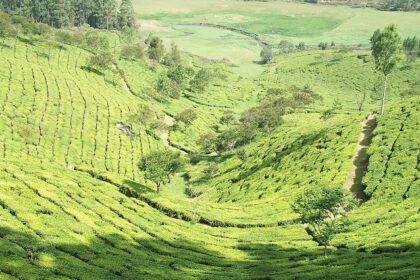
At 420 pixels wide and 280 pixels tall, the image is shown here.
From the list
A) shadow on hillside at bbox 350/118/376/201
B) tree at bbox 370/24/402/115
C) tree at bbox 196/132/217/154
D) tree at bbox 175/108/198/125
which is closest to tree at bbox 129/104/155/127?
tree at bbox 175/108/198/125

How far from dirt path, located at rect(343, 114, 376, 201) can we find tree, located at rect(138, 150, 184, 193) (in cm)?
3990

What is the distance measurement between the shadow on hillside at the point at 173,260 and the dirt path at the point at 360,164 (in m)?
27.2

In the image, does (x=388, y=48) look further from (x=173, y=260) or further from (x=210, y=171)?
(x=173, y=260)

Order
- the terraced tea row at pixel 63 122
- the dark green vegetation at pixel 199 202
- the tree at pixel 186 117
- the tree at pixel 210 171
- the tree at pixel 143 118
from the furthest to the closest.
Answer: the tree at pixel 186 117
the tree at pixel 143 118
the tree at pixel 210 171
the terraced tea row at pixel 63 122
the dark green vegetation at pixel 199 202

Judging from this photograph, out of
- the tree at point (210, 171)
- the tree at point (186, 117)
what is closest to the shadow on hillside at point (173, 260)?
the tree at point (210, 171)

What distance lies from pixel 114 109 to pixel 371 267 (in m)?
140

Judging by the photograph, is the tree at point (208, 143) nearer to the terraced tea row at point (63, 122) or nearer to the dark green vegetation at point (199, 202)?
the dark green vegetation at point (199, 202)

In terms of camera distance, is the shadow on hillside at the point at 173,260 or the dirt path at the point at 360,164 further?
the dirt path at the point at 360,164

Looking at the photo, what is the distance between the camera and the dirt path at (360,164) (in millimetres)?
94912

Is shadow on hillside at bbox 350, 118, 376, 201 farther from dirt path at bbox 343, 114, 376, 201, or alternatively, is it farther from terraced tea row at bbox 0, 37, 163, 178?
terraced tea row at bbox 0, 37, 163, 178

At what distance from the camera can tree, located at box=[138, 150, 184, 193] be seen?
103 metres

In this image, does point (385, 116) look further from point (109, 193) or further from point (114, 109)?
point (114, 109)

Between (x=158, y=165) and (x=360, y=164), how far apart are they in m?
45.5

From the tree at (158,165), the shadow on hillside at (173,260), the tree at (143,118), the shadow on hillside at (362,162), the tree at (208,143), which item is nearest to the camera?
the shadow on hillside at (173,260)
